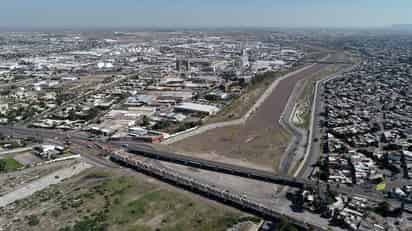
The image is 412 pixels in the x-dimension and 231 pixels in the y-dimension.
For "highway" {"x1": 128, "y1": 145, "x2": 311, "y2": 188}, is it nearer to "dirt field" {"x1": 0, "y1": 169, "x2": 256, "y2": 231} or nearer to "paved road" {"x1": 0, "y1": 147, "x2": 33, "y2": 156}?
"dirt field" {"x1": 0, "y1": 169, "x2": 256, "y2": 231}

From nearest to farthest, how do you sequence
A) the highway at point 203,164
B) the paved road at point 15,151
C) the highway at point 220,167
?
the highway at point 203,164 < the highway at point 220,167 < the paved road at point 15,151

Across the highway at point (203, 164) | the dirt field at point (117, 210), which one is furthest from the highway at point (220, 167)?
the dirt field at point (117, 210)

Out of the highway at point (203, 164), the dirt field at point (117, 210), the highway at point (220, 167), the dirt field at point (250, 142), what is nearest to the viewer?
the dirt field at point (117, 210)

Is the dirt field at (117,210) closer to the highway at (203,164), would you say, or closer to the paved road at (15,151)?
the highway at (203,164)

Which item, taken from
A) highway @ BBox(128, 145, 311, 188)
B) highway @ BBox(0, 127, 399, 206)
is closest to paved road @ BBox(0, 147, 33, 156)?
highway @ BBox(0, 127, 399, 206)

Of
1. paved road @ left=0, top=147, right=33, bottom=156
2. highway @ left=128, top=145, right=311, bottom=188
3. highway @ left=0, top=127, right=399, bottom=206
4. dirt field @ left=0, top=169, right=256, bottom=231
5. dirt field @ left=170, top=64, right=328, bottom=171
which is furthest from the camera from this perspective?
paved road @ left=0, top=147, right=33, bottom=156

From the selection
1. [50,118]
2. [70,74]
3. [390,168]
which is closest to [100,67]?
[70,74]

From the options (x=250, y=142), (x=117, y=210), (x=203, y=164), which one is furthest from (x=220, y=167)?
(x=117, y=210)

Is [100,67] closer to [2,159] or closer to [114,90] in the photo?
[114,90]
